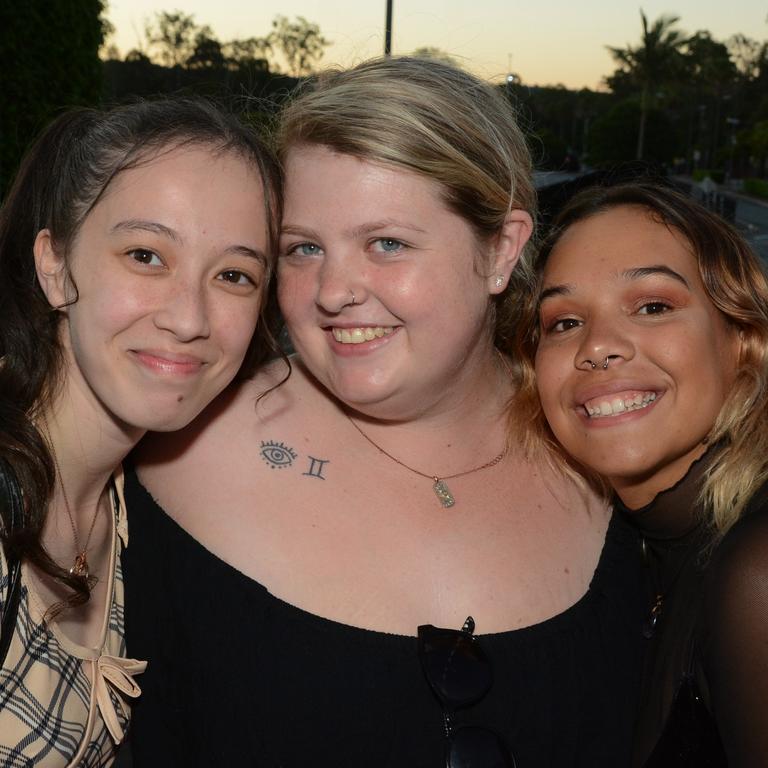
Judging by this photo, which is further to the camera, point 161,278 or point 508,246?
point 508,246

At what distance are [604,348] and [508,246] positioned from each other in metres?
0.43

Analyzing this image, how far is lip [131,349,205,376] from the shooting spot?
6.98ft

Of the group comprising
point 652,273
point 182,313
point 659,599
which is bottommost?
point 659,599

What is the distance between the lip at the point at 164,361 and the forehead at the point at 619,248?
3.36 ft

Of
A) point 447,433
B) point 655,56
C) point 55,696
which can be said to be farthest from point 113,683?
point 655,56

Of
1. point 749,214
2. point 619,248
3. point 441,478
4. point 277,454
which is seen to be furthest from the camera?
point 749,214

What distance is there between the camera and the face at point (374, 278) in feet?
7.48

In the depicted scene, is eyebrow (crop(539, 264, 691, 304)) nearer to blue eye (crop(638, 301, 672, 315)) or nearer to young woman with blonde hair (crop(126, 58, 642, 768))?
blue eye (crop(638, 301, 672, 315))

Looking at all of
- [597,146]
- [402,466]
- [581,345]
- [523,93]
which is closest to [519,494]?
[402,466]

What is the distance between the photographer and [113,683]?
2244 mm

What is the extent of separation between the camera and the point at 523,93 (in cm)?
346

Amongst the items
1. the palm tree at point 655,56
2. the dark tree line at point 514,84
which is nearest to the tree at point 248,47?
the dark tree line at point 514,84

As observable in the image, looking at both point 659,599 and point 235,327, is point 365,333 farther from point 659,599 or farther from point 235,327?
point 659,599

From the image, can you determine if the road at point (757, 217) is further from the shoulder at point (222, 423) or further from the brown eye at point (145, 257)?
the brown eye at point (145, 257)
